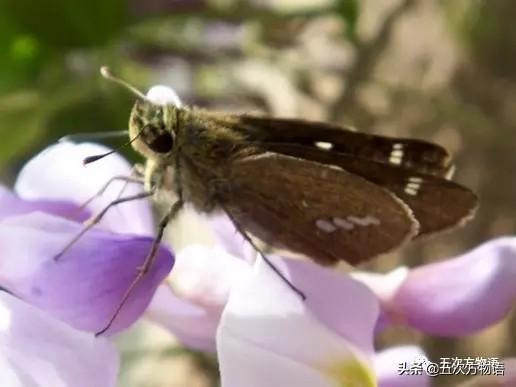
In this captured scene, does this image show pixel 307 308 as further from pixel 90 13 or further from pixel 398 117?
pixel 398 117

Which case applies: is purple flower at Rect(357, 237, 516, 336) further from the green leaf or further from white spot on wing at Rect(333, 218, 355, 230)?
the green leaf

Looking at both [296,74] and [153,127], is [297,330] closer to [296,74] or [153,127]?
[153,127]

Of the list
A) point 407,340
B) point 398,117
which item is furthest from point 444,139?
point 407,340

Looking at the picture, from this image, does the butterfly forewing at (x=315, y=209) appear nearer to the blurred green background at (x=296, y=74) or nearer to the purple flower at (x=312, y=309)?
the purple flower at (x=312, y=309)

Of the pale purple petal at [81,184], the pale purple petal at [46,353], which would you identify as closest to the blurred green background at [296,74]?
the pale purple petal at [81,184]

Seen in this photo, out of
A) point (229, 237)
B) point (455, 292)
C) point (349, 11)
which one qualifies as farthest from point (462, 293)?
point (349, 11)

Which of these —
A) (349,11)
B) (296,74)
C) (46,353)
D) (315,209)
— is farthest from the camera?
(296,74)
